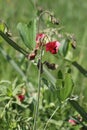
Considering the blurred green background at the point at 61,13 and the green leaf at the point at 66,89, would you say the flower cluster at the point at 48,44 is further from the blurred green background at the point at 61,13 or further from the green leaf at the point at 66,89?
the blurred green background at the point at 61,13

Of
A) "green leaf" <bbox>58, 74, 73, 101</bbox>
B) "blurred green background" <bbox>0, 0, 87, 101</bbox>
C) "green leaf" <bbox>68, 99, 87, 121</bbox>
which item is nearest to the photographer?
"green leaf" <bbox>58, 74, 73, 101</bbox>

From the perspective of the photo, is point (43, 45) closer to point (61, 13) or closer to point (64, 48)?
point (64, 48)

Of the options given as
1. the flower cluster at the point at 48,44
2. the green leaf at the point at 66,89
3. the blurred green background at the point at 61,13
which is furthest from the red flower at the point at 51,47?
the blurred green background at the point at 61,13

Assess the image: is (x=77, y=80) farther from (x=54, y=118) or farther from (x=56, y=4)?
(x=56, y=4)

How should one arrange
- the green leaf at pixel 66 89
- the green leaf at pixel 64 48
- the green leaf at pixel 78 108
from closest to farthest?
the green leaf at pixel 66 89
the green leaf at pixel 78 108
the green leaf at pixel 64 48

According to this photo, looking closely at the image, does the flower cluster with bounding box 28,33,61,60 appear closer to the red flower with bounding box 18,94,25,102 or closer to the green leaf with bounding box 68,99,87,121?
the green leaf with bounding box 68,99,87,121

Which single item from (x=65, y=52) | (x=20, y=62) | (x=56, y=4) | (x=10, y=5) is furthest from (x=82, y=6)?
(x=65, y=52)

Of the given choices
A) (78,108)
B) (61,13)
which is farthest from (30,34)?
(61,13)

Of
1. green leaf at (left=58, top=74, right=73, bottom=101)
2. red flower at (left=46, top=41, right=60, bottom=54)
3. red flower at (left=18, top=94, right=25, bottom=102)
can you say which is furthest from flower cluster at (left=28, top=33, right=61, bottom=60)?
red flower at (left=18, top=94, right=25, bottom=102)
